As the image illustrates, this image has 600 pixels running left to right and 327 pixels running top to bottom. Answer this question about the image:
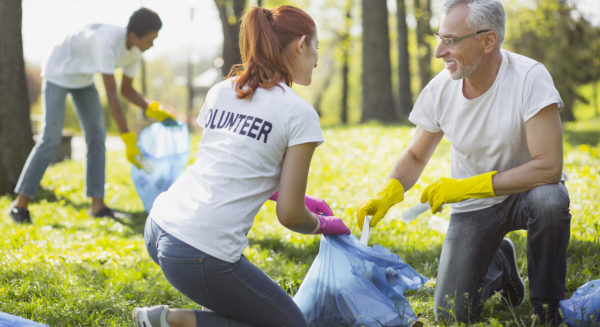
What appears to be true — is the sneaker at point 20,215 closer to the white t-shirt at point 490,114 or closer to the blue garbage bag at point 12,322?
the blue garbage bag at point 12,322

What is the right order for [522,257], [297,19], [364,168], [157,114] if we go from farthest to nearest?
[364,168] → [157,114] → [522,257] → [297,19]

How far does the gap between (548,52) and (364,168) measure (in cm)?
1300

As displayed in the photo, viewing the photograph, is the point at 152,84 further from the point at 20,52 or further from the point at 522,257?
the point at 522,257

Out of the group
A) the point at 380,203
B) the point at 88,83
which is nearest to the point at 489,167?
the point at 380,203

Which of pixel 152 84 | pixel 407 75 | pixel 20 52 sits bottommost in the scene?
pixel 152 84

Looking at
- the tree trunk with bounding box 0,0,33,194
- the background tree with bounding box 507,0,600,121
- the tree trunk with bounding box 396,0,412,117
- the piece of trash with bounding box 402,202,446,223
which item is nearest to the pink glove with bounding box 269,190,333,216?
the piece of trash with bounding box 402,202,446,223

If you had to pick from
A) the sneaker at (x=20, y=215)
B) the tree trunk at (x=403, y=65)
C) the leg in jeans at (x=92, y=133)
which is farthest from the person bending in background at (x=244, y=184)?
the tree trunk at (x=403, y=65)

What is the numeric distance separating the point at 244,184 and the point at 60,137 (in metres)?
3.09

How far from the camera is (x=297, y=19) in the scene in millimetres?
2162

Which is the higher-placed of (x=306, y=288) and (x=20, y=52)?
(x=20, y=52)

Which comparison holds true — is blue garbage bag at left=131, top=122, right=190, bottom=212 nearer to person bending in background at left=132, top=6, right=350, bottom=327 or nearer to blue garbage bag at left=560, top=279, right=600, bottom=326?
person bending in background at left=132, top=6, right=350, bottom=327

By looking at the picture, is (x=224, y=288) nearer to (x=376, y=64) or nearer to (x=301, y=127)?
(x=301, y=127)

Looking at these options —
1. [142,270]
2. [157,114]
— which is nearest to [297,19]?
[142,270]

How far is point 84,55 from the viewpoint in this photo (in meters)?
4.57
